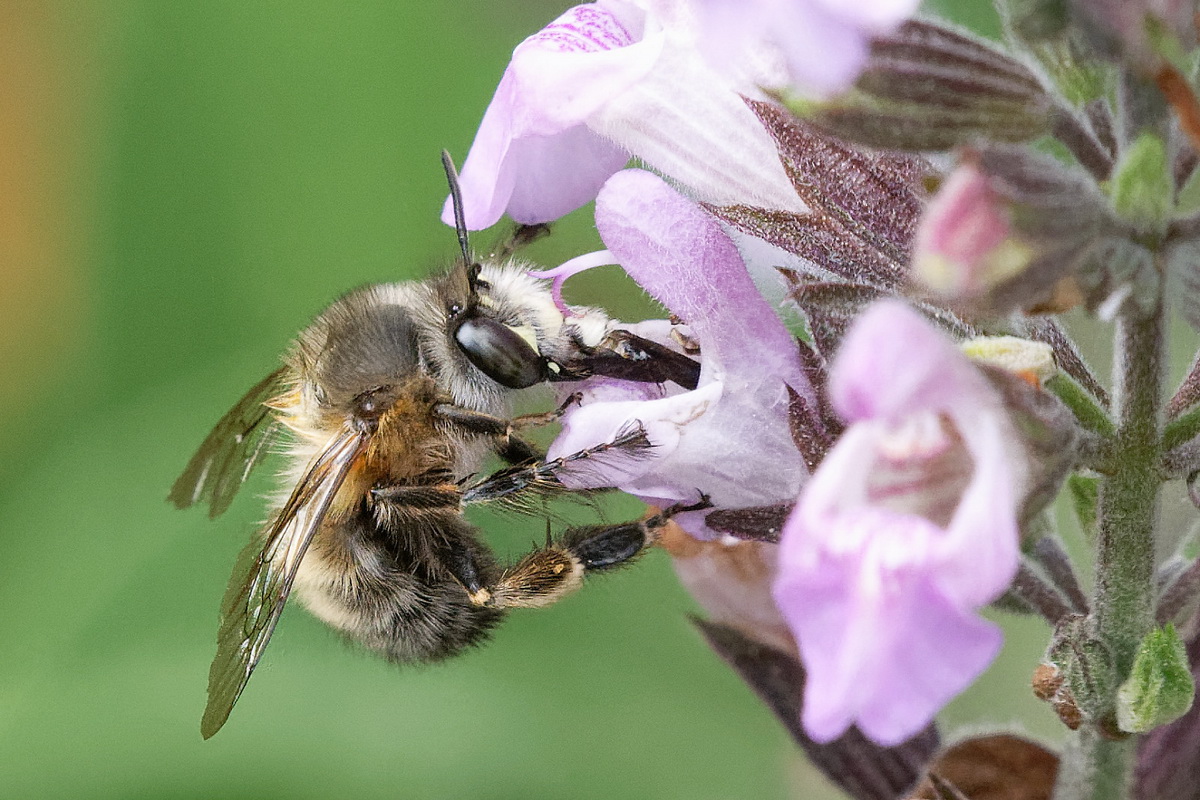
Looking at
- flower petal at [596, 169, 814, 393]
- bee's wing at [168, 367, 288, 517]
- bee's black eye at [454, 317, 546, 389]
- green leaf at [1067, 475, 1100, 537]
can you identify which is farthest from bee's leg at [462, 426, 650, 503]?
green leaf at [1067, 475, 1100, 537]

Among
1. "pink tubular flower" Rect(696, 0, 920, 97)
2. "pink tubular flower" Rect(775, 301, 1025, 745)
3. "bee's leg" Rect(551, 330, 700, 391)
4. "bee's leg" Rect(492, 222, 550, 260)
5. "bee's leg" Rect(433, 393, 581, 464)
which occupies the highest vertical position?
"pink tubular flower" Rect(696, 0, 920, 97)

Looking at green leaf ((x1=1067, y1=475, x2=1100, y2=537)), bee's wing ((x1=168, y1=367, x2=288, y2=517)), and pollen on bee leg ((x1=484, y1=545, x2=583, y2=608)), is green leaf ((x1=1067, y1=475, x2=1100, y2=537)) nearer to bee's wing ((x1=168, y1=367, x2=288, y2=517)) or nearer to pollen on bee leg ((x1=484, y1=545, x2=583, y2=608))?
pollen on bee leg ((x1=484, y1=545, x2=583, y2=608))

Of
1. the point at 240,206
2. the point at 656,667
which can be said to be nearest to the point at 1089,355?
the point at 656,667

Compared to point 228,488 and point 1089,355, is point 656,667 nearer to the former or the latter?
point 228,488

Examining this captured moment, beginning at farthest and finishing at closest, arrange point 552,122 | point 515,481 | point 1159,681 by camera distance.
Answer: point 515,481 → point 552,122 → point 1159,681

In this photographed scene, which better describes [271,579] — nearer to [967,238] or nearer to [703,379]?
[703,379]

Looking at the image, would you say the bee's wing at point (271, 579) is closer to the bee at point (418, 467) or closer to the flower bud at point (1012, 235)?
the bee at point (418, 467)

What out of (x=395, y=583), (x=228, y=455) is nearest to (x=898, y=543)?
(x=395, y=583)
